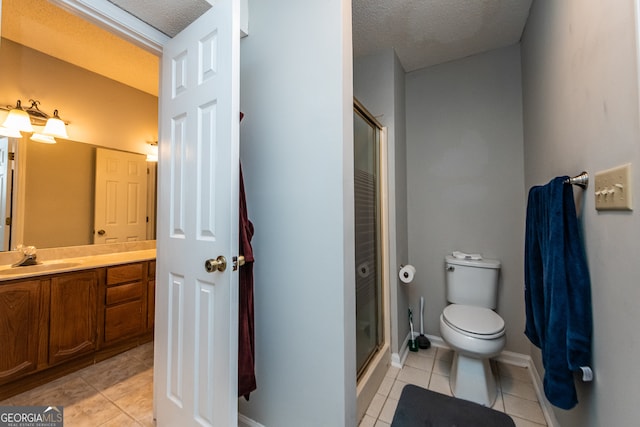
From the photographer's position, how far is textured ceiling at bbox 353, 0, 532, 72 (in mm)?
1693

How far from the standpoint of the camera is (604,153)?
2.77 feet

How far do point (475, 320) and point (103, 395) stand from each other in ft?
8.24

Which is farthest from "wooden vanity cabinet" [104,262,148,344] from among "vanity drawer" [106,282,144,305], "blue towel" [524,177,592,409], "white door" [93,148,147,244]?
"blue towel" [524,177,592,409]

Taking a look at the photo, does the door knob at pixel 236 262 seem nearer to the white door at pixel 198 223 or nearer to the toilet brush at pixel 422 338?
the white door at pixel 198 223

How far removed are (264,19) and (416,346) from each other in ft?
8.63

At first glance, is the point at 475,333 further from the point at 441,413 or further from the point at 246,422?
the point at 246,422

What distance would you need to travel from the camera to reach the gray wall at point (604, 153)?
708mm

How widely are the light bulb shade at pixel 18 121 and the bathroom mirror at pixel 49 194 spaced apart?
10cm

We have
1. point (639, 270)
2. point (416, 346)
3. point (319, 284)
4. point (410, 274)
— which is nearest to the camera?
point (639, 270)

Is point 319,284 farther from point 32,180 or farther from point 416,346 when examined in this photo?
point 32,180

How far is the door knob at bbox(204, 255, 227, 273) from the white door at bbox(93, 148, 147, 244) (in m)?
2.19

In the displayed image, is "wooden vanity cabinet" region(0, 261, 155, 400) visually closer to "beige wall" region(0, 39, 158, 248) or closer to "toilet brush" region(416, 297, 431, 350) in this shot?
"beige wall" region(0, 39, 158, 248)

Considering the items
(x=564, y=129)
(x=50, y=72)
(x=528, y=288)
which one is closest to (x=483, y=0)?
(x=564, y=129)

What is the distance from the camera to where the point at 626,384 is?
733 millimetres
